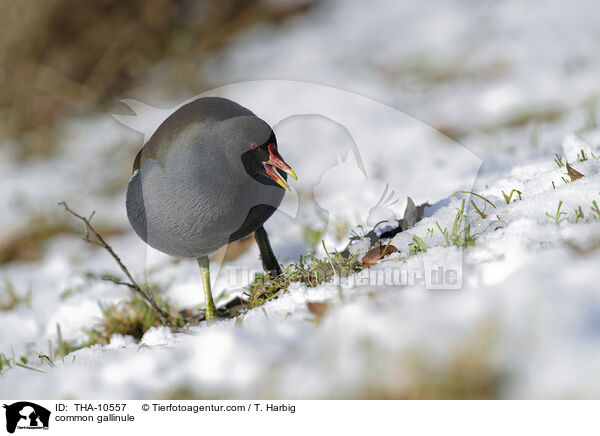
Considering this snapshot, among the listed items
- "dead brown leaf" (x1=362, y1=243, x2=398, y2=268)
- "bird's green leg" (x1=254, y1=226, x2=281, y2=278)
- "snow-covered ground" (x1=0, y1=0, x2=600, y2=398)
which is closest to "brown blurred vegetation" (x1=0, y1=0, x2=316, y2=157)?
"snow-covered ground" (x1=0, y1=0, x2=600, y2=398)

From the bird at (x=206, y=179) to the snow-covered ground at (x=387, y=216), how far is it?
16.1 inches

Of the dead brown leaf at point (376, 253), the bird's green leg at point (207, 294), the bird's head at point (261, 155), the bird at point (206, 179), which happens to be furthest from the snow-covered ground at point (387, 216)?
the bird's head at point (261, 155)

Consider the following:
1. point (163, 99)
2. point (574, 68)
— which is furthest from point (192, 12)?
point (574, 68)

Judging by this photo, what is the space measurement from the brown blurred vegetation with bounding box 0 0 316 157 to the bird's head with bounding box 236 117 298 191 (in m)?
4.48

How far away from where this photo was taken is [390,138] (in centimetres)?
467

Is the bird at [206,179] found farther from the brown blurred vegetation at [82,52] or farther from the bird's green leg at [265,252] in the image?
the brown blurred vegetation at [82,52]

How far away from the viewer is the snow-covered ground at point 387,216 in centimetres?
131

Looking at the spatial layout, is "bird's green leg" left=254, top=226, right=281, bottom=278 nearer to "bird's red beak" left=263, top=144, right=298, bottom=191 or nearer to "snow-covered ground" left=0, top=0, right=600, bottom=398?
"snow-covered ground" left=0, top=0, right=600, bottom=398

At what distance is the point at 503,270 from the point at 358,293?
0.48 metres

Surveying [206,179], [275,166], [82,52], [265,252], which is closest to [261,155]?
[275,166]

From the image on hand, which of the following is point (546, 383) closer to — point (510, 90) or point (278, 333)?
point (278, 333)

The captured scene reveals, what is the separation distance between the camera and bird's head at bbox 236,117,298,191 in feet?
7.33

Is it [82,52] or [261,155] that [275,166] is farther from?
[82,52]

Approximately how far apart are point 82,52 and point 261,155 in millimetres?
5542
